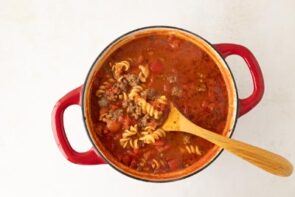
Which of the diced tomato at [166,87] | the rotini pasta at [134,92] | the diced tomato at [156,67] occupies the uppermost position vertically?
the diced tomato at [156,67]

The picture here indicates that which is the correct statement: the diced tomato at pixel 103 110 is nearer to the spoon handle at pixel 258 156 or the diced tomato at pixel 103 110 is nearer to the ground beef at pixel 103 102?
the ground beef at pixel 103 102

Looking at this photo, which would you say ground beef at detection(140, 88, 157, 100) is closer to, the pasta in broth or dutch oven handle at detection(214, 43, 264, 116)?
the pasta in broth

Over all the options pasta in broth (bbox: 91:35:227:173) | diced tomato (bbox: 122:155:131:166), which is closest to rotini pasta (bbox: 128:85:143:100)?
pasta in broth (bbox: 91:35:227:173)

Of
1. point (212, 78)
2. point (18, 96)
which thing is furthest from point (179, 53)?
point (18, 96)

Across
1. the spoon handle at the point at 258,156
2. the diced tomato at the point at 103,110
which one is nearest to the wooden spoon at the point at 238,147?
the spoon handle at the point at 258,156

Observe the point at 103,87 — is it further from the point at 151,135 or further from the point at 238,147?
the point at 238,147

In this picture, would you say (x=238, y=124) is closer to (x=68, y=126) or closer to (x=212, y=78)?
(x=212, y=78)
